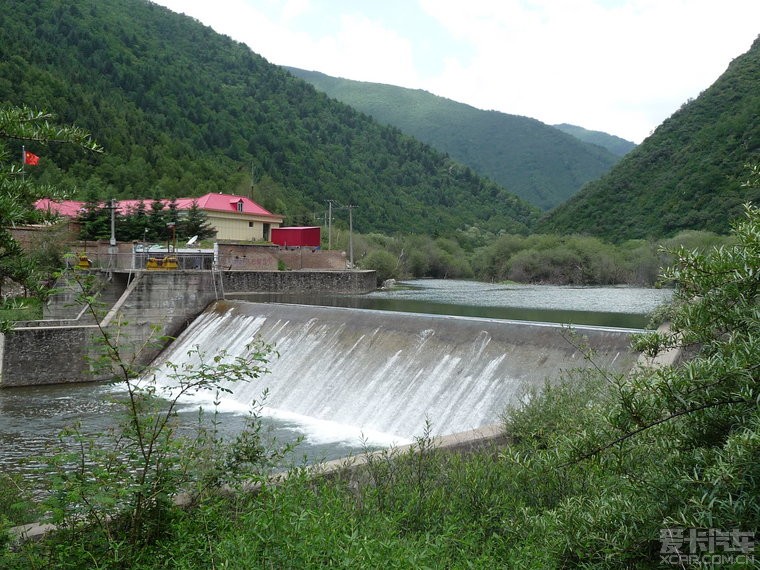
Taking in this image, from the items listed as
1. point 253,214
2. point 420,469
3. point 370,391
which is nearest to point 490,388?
point 370,391

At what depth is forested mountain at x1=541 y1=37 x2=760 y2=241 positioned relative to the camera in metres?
56.0

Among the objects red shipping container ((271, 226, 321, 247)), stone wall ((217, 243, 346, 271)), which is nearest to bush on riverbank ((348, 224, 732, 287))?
red shipping container ((271, 226, 321, 247))

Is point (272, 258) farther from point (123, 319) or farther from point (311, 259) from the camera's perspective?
point (123, 319)

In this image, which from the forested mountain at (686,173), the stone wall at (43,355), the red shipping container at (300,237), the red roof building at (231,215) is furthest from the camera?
the forested mountain at (686,173)

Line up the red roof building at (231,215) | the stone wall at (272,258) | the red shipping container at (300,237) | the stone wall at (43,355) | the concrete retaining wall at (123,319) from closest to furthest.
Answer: the stone wall at (43,355)
the concrete retaining wall at (123,319)
the stone wall at (272,258)
the red roof building at (231,215)
the red shipping container at (300,237)

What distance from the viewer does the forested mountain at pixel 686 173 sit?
5603 centimetres

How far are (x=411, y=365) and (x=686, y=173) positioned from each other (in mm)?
56787

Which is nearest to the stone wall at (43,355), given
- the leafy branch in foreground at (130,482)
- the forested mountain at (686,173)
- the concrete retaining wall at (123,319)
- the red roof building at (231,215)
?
the concrete retaining wall at (123,319)

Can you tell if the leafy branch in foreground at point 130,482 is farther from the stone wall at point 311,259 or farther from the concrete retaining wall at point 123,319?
the stone wall at point 311,259

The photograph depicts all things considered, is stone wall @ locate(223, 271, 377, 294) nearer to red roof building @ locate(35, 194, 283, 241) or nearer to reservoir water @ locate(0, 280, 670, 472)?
red roof building @ locate(35, 194, 283, 241)

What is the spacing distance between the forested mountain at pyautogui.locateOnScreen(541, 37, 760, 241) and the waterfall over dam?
141 feet

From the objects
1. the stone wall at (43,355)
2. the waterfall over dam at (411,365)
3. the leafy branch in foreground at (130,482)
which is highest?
the leafy branch in foreground at (130,482)

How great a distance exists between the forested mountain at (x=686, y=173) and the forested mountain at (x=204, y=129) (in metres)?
32.5

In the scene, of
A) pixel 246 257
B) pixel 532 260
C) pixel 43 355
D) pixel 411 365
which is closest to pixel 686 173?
pixel 532 260
